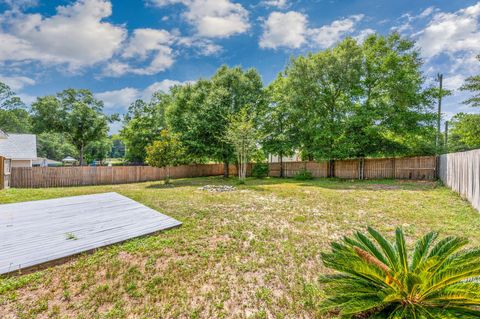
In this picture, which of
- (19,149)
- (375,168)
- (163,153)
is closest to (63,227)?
(163,153)

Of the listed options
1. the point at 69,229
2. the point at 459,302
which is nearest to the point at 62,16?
the point at 69,229

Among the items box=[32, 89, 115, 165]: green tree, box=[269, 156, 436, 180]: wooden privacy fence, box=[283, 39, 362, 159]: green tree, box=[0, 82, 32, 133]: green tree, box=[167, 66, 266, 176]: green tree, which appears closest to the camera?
box=[269, 156, 436, 180]: wooden privacy fence

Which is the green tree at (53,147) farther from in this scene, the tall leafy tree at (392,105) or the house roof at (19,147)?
the tall leafy tree at (392,105)

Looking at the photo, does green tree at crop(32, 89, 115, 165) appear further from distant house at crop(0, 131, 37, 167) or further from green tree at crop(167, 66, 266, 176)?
green tree at crop(167, 66, 266, 176)

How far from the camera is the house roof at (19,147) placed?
14312 millimetres

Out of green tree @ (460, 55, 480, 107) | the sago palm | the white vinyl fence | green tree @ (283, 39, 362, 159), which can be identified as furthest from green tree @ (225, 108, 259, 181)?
green tree @ (460, 55, 480, 107)

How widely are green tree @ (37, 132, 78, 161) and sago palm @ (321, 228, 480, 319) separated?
4695 centimetres

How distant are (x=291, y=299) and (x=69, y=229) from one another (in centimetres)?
481

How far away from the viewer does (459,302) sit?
175 cm

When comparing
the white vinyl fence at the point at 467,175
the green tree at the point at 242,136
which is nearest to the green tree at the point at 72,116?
the green tree at the point at 242,136

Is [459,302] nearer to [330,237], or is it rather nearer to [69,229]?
[330,237]

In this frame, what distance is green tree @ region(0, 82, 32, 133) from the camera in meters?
25.2

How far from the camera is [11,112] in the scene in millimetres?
25922

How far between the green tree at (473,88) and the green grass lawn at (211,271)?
34.9 feet
